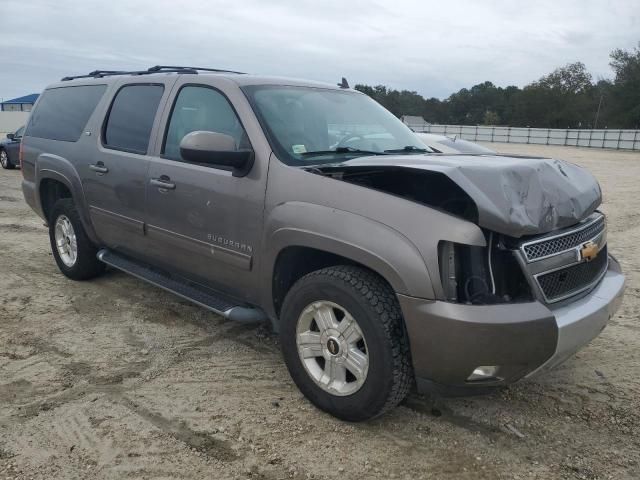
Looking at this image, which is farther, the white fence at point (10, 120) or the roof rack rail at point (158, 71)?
the white fence at point (10, 120)

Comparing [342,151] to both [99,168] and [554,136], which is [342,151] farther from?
[554,136]

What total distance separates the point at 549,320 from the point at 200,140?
6.86 feet

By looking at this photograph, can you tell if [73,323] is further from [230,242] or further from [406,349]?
[406,349]

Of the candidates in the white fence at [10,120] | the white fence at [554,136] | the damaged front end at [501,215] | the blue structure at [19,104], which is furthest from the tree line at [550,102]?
the damaged front end at [501,215]

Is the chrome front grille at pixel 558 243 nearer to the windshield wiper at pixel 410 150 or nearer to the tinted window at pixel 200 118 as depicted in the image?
the windshield wiper at pixel 410 150

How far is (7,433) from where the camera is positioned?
2.92 metres

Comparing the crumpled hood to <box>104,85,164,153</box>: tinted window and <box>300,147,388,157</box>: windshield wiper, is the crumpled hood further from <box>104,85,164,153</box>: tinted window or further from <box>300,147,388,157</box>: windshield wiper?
<box>104,85,164,153</box>: tinted window

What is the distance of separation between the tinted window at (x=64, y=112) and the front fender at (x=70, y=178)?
0.22 meters

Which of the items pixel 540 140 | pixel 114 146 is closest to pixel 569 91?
pixel 540 140

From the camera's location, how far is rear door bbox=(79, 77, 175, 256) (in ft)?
13.8

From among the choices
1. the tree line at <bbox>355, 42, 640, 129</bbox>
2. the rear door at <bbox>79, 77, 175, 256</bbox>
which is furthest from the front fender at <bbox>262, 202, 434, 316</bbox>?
the tree line at <bbox>355, 42, 640, 129</bbox>

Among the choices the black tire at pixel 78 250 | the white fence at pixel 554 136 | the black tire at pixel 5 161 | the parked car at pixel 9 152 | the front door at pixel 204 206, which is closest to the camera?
the front door at pixel 204 206

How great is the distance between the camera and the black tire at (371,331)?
2742mm

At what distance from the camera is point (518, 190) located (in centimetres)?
275
